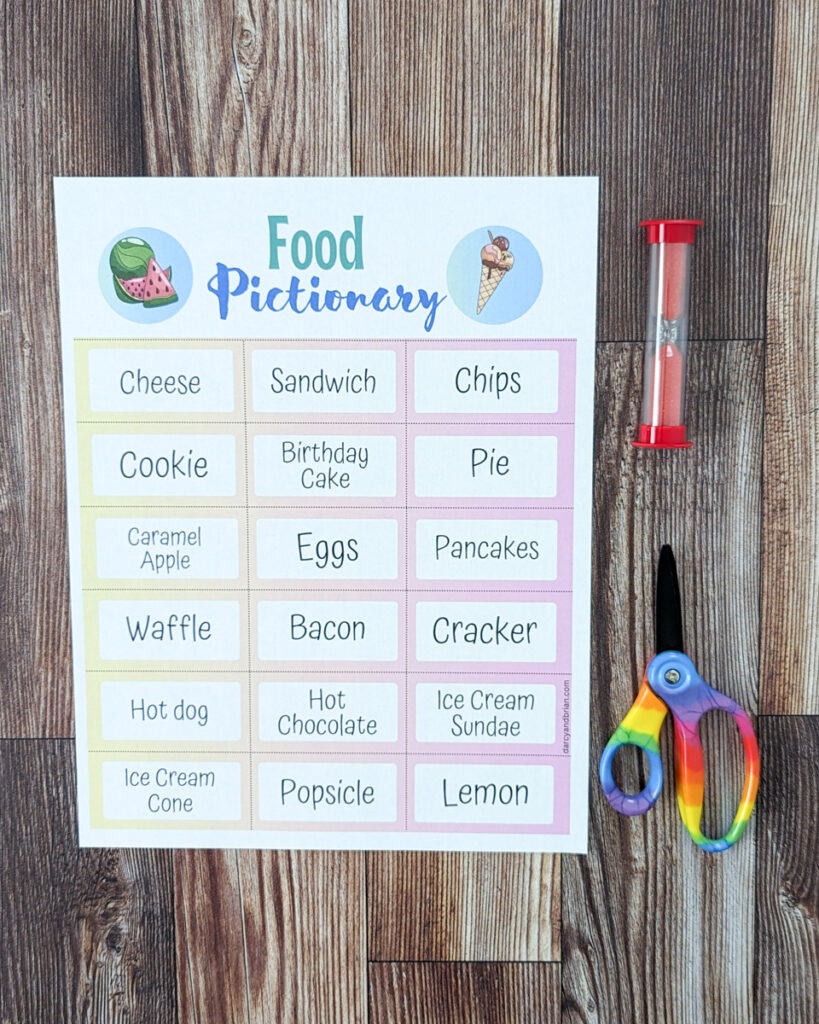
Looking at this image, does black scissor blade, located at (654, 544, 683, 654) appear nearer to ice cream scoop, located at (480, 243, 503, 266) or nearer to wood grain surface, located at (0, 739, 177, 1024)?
ice cream scoop, located at (480, 243, 503, 266)

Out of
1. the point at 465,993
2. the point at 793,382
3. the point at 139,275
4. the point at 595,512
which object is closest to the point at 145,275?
the point at 139,275

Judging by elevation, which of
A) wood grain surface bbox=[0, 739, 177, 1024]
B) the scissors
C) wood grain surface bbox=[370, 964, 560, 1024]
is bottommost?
wood grain surface bbox=[370, 964, 560, 1024]

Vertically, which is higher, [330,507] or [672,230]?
[672,230]

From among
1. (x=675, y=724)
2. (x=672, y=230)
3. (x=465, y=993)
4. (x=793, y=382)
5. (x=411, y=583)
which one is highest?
(x=672, y=230)

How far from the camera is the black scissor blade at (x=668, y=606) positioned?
0.62 meters

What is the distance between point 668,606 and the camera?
0.62 metres

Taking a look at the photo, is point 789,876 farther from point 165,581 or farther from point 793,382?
point 165,581

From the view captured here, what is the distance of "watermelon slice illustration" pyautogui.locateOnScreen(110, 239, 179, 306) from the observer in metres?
0.63

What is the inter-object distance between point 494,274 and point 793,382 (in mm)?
240

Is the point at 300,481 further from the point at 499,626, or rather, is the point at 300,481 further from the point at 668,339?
the point at 668,339

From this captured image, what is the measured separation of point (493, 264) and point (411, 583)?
250mm

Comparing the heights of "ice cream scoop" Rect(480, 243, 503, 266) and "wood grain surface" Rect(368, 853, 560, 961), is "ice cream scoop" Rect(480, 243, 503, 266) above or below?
above

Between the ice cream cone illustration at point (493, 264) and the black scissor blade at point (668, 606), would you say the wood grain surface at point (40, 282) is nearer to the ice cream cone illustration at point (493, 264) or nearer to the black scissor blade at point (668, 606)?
the ice cream cone illustration at point (493, 264)

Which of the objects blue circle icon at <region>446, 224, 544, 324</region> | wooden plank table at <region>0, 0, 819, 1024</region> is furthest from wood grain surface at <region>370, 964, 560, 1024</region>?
blue circle icon at <region>446, 224, 544, 324</region>
